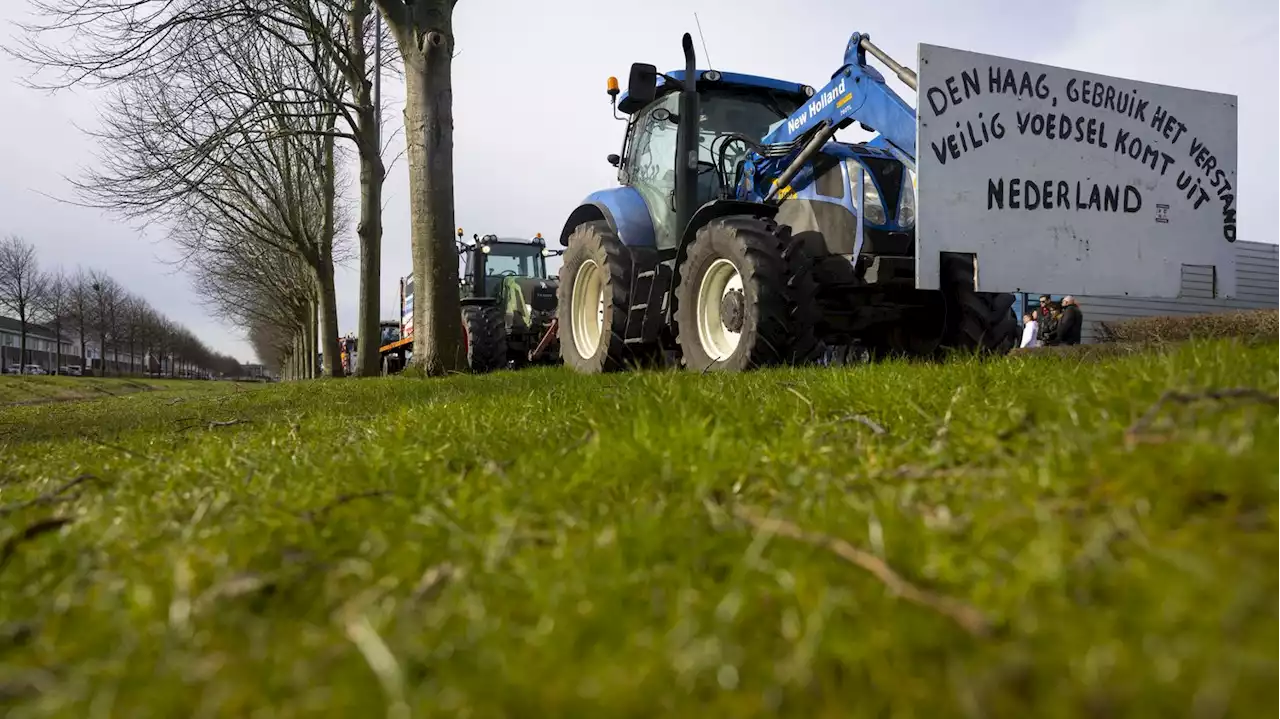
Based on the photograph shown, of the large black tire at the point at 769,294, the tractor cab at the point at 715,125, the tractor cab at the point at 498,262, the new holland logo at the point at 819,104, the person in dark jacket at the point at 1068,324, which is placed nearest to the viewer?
the large black tire at the point at 769,294

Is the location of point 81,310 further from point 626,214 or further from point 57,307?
point 626,214

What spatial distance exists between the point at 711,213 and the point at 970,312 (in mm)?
2234

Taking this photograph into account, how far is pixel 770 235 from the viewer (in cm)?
564

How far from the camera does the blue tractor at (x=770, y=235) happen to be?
5.64 meters

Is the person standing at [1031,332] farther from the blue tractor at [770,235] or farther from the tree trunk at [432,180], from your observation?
the tree trunk at [432,180]

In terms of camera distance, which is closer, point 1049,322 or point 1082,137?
point 1082,137

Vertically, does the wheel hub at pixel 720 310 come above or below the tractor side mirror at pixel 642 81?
below

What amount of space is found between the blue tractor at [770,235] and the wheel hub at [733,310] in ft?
0.04

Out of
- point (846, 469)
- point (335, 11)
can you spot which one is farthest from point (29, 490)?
point (335, 11)

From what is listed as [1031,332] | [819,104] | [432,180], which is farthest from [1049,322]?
[432,180]

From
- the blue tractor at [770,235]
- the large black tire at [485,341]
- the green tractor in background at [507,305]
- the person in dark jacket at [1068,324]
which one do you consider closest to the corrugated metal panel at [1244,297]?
the person in dark jacket at [1068,324]

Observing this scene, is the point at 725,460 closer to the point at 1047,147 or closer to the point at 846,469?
the point at 846,469

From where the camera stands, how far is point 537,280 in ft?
47.3

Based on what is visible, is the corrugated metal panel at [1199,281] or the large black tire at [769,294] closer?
the large black tire at [769,294]
